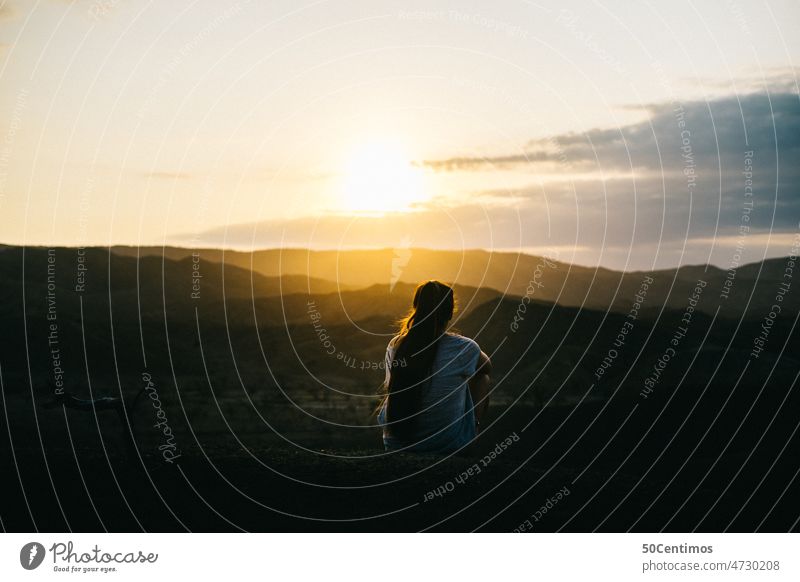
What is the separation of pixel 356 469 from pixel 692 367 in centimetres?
2664

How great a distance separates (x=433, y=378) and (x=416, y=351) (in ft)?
1.14

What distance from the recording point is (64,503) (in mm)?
12172

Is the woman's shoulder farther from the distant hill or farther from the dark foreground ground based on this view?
the distant hill

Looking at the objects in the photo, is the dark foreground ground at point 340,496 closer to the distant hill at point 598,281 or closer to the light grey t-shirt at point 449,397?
the light grey t-shirt at point 449,397

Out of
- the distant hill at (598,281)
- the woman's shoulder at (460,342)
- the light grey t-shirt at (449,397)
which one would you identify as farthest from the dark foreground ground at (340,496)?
the distant hill at (598,281)

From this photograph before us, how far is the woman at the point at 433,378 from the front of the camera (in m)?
10.5

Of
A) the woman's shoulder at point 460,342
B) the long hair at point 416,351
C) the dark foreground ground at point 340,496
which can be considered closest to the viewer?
the long hair at point 416,351

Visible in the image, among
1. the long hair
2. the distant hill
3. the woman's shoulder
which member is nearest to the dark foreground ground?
the long hair

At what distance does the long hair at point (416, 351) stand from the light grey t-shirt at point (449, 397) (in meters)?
0.08

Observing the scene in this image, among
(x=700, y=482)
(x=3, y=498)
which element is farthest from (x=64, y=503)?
(x=700, y=482)

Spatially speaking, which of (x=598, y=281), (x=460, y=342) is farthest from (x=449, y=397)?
(x=598, y=281)

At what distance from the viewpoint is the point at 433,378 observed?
10.7 m

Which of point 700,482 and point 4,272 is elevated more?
point 4,272
